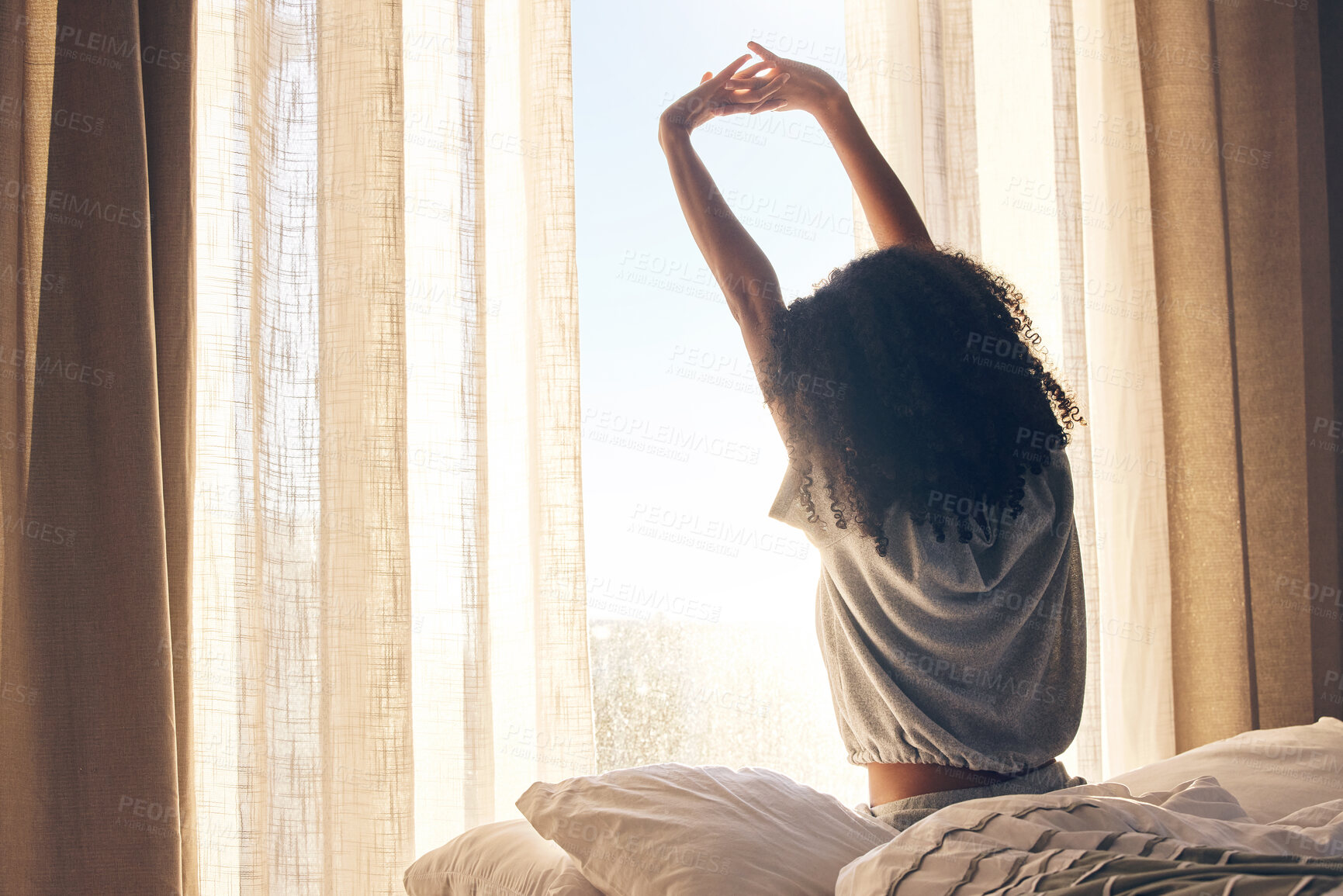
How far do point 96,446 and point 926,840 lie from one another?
1121mm

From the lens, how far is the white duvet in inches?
27.3

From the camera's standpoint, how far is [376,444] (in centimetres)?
140

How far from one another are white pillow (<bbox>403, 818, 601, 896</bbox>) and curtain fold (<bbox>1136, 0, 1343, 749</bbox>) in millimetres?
1386

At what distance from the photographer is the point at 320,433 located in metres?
1.41

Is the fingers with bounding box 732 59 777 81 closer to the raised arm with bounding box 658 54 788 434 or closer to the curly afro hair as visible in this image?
the raised arm with bounding box 658 54 788 434

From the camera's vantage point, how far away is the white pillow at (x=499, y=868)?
1.00 meters

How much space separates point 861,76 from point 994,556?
1092mm

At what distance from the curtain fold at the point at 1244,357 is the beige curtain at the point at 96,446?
1787mm

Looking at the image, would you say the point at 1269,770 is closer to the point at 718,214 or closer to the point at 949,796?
the point at 949,796

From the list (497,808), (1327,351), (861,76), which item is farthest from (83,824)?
(1327,351)

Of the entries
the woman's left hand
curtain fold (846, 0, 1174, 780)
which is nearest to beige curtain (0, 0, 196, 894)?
the woman's left hand

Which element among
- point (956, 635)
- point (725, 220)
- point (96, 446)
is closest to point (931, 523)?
point (956, 635)

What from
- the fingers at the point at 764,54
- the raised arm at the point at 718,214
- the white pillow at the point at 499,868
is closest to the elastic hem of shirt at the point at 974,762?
the white pillow at the point at 499,868

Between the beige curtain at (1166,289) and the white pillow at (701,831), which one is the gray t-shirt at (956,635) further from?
the beige curtain at (1166,289)
